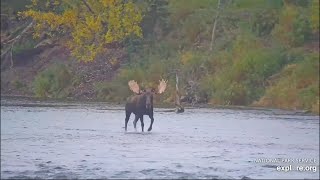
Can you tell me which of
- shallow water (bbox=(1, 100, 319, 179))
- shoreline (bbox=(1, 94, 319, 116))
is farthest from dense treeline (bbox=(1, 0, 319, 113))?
shallow water (bbox=(1, 100, 319, 179))

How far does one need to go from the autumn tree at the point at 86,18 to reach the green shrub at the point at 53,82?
34437 mm

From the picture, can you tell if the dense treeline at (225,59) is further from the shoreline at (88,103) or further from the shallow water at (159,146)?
the shallow water at (159,146)

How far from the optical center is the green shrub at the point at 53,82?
196 feet

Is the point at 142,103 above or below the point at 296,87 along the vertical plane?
above

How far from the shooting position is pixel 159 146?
2962cm

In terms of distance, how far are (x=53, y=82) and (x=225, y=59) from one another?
11.0 m

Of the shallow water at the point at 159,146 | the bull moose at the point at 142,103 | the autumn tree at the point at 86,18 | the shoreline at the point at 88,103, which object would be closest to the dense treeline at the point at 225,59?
the shoreline at the point at 88,103

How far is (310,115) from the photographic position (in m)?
48.5

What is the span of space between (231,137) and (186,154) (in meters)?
6.71

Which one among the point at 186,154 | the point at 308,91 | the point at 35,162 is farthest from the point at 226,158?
the point at 308,91

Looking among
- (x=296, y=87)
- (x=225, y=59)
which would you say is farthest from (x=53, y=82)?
(x=296, y=87)

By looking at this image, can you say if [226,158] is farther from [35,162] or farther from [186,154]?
[35,162]

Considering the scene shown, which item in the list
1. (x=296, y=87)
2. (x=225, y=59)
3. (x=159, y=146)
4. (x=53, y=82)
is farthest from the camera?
(x=225, y=59)

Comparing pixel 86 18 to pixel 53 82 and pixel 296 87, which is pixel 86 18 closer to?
pixel 296 87
